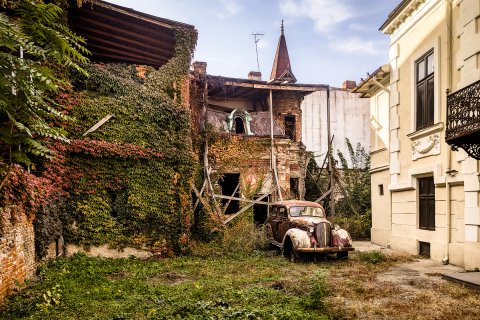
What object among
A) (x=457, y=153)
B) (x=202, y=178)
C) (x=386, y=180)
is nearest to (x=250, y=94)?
(x=202, y=178)

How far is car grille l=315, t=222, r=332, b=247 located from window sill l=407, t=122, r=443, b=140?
163 inches

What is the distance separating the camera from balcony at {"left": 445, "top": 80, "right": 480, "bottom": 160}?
7.37 meters

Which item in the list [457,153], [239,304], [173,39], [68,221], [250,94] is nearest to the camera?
[239,304]

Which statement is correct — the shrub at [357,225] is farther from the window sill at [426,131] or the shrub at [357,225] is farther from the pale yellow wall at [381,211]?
the window sill at [426,131]

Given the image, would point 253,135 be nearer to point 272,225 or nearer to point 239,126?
point 239,126

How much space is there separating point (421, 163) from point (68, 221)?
10.7 metres

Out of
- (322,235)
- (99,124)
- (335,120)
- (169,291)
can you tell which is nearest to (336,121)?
(335,120)

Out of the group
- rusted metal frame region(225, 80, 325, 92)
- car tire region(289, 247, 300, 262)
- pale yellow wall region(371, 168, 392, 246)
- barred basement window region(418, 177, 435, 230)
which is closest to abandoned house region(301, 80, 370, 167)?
rusted metal frame region(225, 80, 325, 92)

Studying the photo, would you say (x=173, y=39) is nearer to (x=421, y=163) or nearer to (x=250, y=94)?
(x=250, y=94)

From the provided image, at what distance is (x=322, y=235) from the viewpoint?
1084cm

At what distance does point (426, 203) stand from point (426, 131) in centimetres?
224

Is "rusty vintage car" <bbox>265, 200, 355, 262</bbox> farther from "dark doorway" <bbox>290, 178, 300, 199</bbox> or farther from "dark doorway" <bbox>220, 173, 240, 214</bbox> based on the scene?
"dark doorway" <bbox>290, 178, 300, 199</bbox>

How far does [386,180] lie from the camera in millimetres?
14578

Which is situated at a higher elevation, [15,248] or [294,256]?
[15,248]
